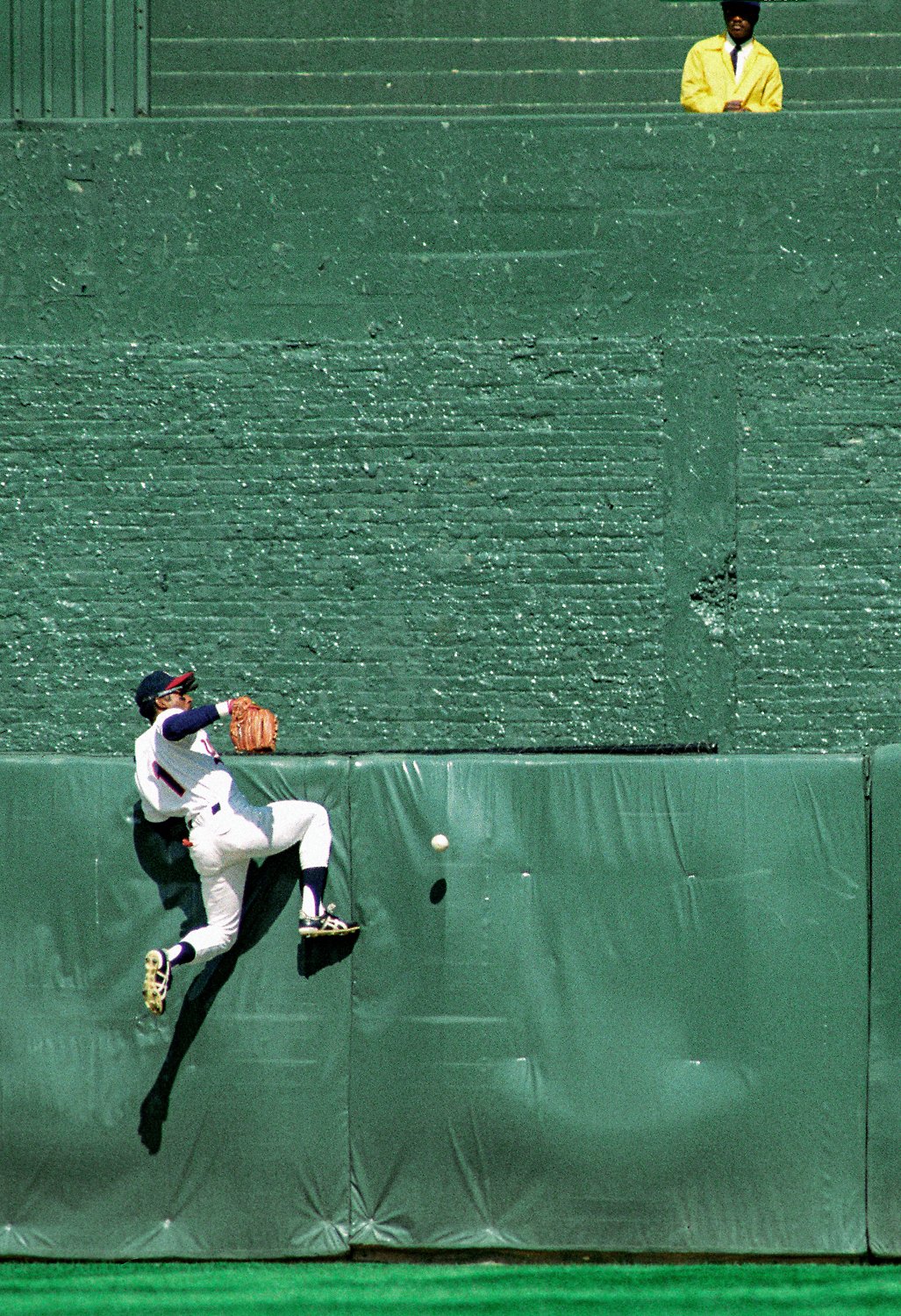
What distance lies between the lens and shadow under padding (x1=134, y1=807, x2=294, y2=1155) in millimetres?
6797

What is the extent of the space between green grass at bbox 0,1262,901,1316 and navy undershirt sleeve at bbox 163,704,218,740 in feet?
7.28

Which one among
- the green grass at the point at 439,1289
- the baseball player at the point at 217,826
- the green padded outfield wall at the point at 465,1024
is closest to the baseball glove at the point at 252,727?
the baseball player at the point at 217,826

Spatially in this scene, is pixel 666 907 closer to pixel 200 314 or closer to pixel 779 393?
pixel 779 393

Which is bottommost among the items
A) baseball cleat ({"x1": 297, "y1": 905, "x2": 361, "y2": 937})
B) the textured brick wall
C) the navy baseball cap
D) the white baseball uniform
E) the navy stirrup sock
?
baseball cleat ({"x1": 297, "y1": 905, "x2": 361, "y2": 937})

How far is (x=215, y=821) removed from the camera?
666 centimetres

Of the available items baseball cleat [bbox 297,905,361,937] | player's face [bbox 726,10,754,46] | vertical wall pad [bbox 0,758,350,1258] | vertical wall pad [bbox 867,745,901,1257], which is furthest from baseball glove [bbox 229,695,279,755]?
player's face [bbox 726,10,754,46]

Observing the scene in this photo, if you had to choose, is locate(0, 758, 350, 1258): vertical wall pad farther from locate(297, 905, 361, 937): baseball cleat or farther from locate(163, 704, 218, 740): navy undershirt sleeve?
locate(163, 704, 218, 740): navy undershirt sleeve

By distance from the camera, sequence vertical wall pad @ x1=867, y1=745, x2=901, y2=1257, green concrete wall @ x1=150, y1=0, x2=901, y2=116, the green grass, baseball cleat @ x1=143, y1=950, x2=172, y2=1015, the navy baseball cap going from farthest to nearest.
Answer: green concrete wall @ x1=150, y1=0, x2=901, y2=116 → the navy baseball cap → vertical wall pad @ x1=867, y1=745, x2=901, y2=1257 → baseball cleat @ x1=143, y1=950, x2=172, y2=1015 → the green grass

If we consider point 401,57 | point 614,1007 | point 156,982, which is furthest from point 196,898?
point 401,57

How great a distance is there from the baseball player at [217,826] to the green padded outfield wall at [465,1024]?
0.13 metres

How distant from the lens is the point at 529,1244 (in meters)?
6.68

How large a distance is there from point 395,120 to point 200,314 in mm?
1398

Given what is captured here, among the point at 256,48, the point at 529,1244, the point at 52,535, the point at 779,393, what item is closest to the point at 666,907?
the point at 529,1244

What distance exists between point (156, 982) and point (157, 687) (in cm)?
123
